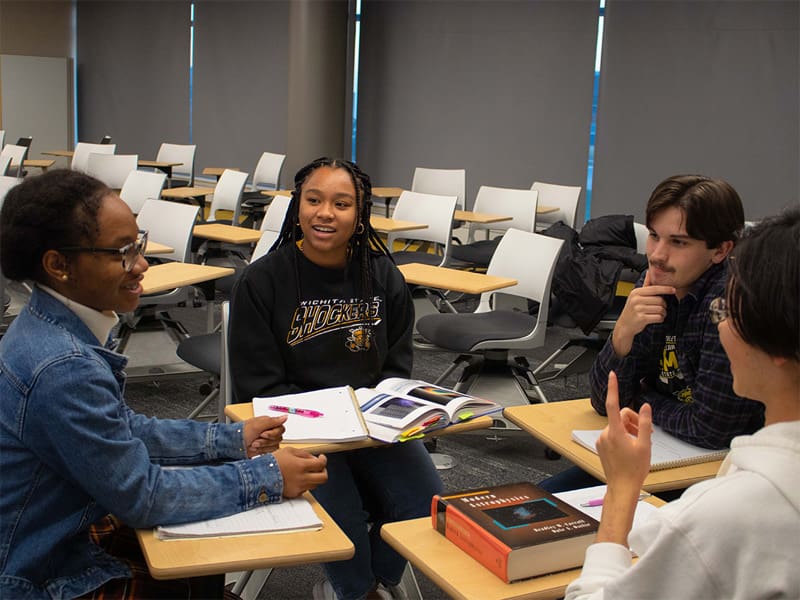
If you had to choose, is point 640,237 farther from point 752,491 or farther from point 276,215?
point 752,491

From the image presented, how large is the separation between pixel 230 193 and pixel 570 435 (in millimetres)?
5456

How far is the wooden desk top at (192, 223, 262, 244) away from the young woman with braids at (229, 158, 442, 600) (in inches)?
102

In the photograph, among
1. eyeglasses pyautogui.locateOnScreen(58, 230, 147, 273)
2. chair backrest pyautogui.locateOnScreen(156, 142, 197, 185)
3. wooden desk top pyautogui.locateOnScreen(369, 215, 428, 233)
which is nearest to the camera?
eyeglasses pyautogui.locateOnScreen(58, 230, 147, 273)

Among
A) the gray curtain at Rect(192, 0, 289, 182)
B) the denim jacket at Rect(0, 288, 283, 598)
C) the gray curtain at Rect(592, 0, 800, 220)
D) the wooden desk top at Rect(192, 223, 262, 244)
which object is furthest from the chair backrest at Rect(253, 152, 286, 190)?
the denim jacket at Rect(0, 288, 283, 598)

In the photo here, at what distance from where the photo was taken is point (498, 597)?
4.52 ft

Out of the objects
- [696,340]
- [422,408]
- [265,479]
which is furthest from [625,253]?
[265,479]

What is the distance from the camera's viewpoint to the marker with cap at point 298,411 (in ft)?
6.82

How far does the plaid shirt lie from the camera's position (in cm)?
197

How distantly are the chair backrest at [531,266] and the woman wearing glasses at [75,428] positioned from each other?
8.44ft

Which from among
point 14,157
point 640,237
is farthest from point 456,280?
point 14,157

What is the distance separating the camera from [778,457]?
102 centimetres

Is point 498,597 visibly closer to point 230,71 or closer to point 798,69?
point 798,69

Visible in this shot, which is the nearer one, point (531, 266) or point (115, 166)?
point (531, 266)

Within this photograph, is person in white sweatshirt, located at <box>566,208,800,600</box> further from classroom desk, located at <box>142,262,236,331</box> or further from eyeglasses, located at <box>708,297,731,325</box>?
classroom desk, located at <box>142,262,236,331</box>
